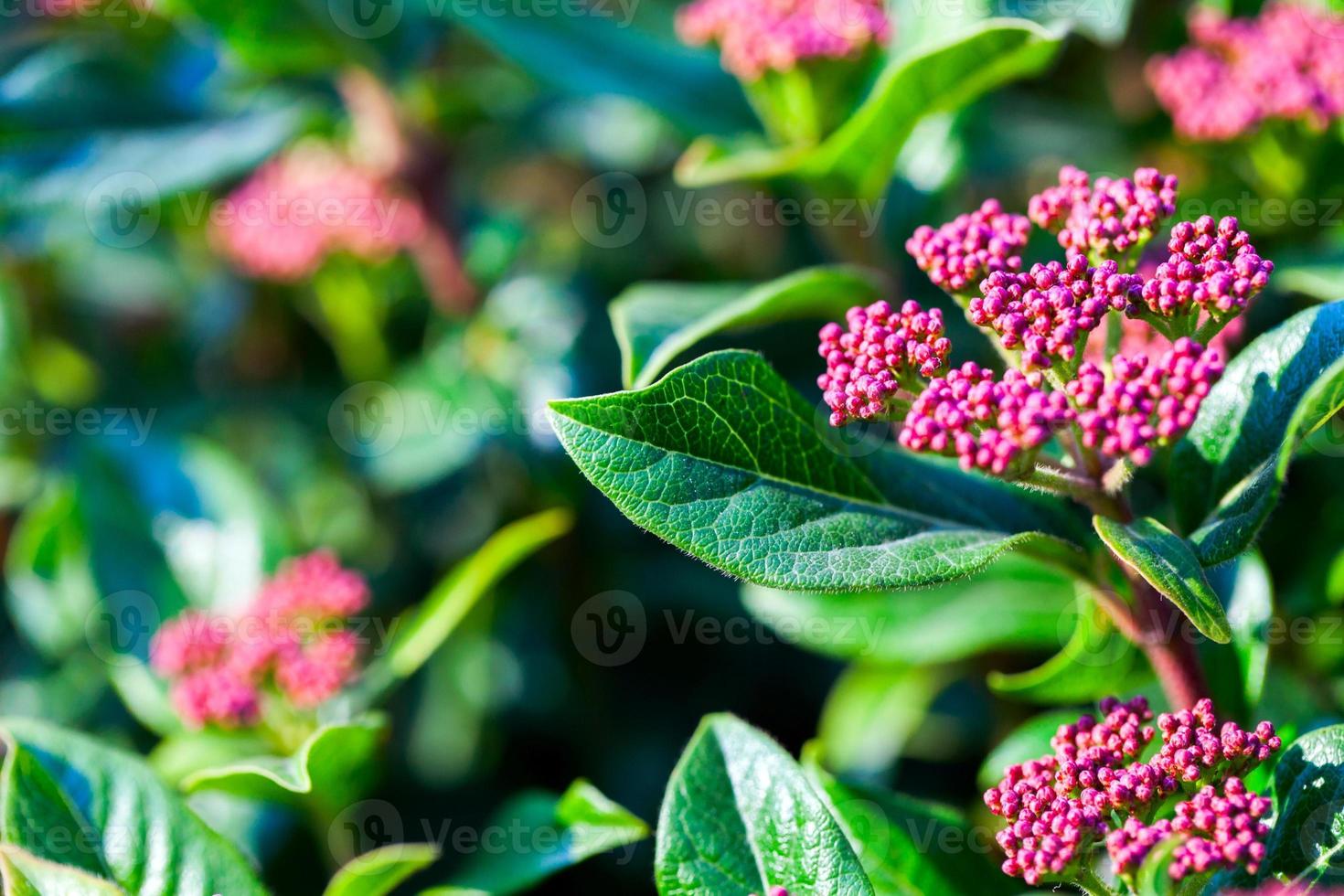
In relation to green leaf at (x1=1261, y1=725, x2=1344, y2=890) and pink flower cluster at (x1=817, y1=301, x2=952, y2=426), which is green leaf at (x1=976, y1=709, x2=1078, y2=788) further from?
pink flower cluster at (x1=817, y1=301, x2=952, y2=426)

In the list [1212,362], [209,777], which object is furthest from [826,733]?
[1212,362]

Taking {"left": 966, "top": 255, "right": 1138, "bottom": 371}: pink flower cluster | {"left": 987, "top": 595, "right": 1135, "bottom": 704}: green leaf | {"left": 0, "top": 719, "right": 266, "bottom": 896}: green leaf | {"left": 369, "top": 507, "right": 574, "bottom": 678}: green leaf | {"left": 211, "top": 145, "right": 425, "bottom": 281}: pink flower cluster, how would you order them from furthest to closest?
{"left": 211, "top": 145, "right": 425, "bottom": 281}: pink flower cluster → {"left": 369, "top": 507, "right": 574, "bottom": 678}: green leaf → {"left": 987, "top": 595, "right": 1135, "bottom": 704}: green leaf → {"left": 0, "top": 719, "right": 266, "bottom": 896}: green leaf → {"left": 966, "top": 255, "right": 1138, "bottom": 371}: pink flower cluster

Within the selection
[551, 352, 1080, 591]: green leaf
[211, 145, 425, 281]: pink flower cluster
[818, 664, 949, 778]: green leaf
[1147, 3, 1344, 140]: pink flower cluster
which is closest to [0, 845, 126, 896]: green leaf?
[551, 352, 1080, 591]: green leaf

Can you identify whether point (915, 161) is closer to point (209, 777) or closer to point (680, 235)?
point (680, 235)

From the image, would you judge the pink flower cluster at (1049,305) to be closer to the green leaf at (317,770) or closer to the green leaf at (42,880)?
the green leaf at (317,770)

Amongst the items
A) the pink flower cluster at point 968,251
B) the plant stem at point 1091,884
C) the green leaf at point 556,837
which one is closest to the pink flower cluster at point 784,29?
the pink flower cluster at point 968,251

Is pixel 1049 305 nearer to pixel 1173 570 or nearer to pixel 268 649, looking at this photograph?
pixel 1173 570

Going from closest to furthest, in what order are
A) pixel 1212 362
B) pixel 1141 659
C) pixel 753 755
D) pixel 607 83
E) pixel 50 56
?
pixel 1212 362, pixel 753 755, pixel 1141 659, pixel 607 83, pixel 50 56
